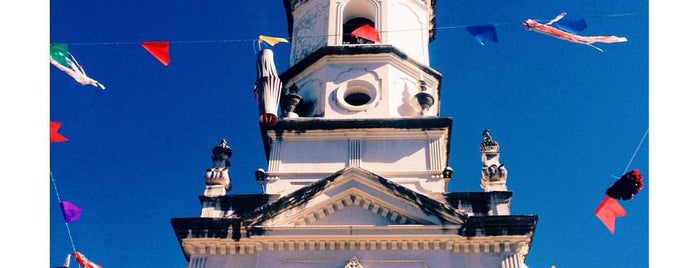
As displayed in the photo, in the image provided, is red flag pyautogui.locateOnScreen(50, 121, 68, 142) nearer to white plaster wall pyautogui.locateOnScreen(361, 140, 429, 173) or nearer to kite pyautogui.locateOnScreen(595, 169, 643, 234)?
white plaster wall pyautogui.locateOnScreen(361, 140, 429, 173)

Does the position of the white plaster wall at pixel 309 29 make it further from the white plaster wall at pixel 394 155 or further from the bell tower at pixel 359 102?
the white plaster wall at pixel 394 155

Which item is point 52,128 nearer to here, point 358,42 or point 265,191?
point 265,191

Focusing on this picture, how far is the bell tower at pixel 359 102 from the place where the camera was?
18.3 m

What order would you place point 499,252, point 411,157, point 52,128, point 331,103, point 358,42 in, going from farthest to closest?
1. point 358,42
2. point 331,103
3. point 411,157
4. point 499,252
5. point 52,128

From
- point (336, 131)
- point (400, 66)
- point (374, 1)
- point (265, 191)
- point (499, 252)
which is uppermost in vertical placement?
point (374, 1)

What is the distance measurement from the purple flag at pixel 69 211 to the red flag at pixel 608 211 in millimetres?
9898

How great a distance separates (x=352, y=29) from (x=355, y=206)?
771 cm

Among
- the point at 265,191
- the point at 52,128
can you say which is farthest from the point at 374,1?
the point at 52,128

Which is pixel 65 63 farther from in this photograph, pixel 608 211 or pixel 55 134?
pixel 608 211

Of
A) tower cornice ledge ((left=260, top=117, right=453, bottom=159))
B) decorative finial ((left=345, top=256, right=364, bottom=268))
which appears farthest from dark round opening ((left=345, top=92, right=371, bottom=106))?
decorative finial ((left=345, top=256, right=364, bottom=268))

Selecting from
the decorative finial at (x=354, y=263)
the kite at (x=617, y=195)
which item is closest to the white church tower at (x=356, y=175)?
the decorative finial at (x=354, y=263)

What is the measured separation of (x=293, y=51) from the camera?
76.0 feet

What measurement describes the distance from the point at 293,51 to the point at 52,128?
1068 cm

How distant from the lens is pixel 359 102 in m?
20.5
